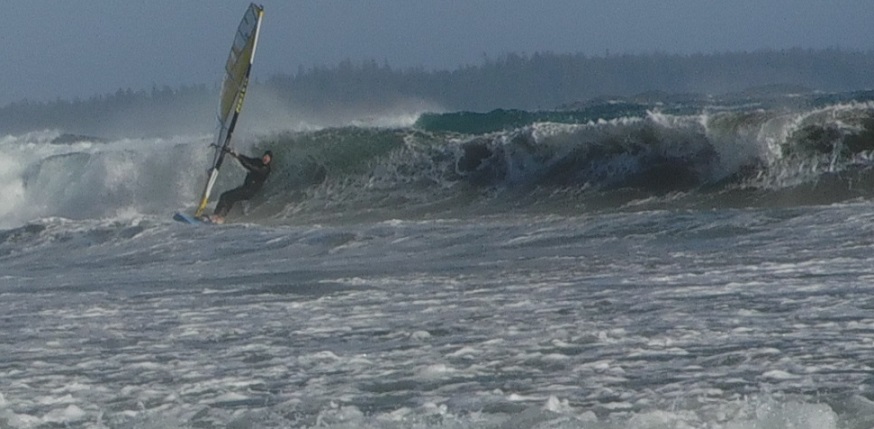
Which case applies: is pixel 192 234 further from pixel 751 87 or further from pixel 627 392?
pixel 751 87

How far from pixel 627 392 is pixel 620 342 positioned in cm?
102

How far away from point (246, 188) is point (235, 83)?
6.36 feet

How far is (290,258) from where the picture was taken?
1197 centimetres

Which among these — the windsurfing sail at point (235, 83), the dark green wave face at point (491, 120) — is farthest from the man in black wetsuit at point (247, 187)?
the dark green wave face at point (491, 120)

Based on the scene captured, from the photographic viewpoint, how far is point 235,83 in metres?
18.0

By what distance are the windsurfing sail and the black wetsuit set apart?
0.37 m

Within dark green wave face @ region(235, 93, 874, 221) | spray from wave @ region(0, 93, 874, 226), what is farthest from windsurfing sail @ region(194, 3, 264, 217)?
dark green wave face @ region(235, 93, 874, 221)

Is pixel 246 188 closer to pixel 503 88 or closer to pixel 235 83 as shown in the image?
pixel 235 83

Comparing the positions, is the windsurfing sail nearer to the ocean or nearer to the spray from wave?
the ocean

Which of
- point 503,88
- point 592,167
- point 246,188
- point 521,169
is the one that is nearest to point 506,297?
point 246,188

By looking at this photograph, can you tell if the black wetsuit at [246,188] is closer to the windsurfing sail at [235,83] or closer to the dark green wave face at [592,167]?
the windsurfing sail at [235,83]

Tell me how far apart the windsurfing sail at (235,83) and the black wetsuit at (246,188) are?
0.37 metres

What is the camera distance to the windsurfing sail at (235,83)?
17.2 m

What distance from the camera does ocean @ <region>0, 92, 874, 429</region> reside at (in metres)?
5.50
